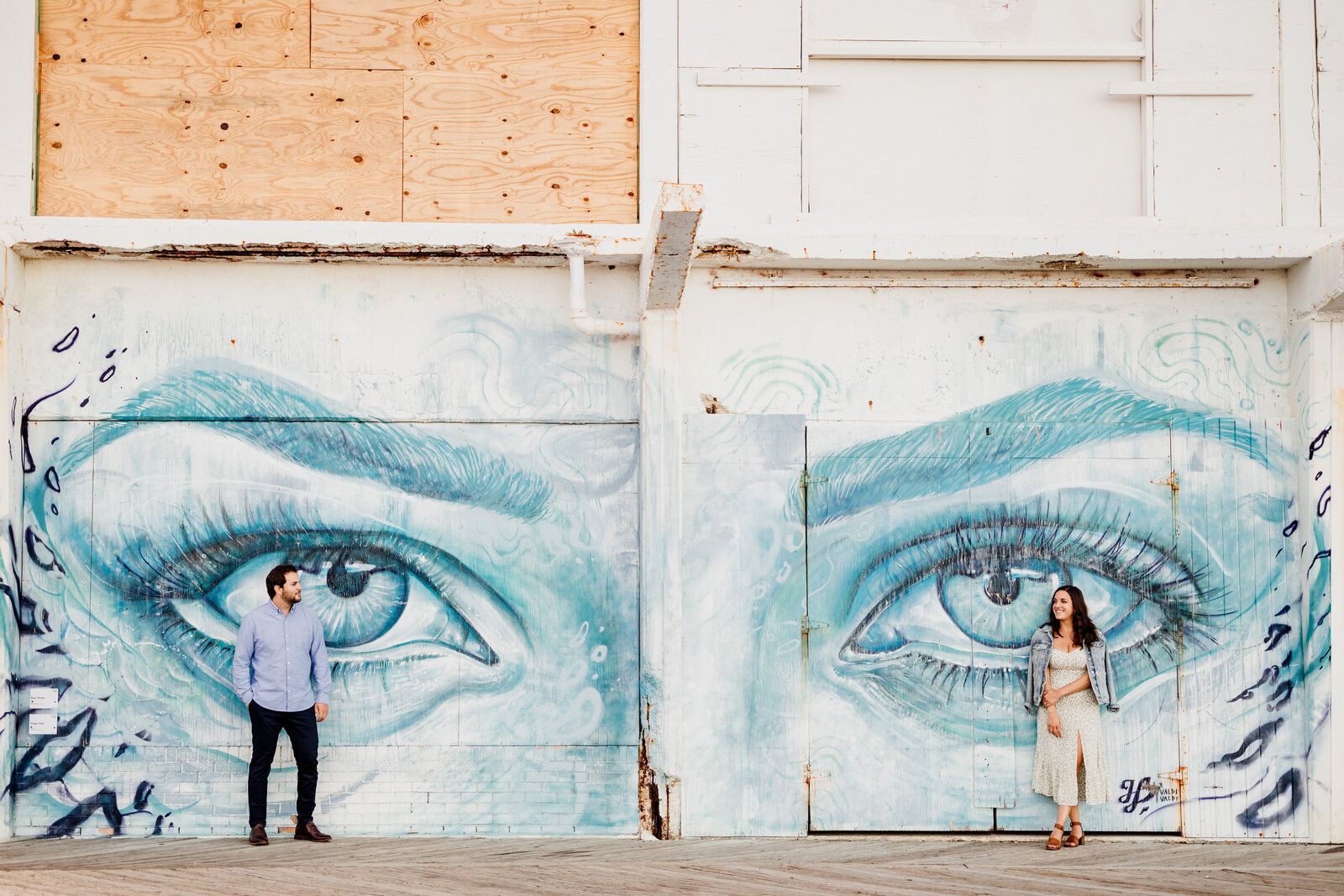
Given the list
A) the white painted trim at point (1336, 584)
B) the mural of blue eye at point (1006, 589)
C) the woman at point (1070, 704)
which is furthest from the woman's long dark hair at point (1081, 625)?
the white painted trim at point (1336, 584)

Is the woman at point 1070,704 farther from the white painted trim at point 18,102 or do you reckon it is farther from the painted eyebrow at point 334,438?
the white painted trim at point 18,102

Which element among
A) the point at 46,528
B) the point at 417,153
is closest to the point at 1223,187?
the point at 417,153

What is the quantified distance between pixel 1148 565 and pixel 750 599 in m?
2.46

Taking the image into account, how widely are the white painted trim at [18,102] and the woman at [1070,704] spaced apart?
262 inches

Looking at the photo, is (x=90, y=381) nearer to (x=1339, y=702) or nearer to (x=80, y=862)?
(x=80, y=862)

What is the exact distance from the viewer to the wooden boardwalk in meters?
5.81

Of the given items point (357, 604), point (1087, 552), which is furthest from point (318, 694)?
point (1087, 552)

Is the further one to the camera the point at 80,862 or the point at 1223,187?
the point at 1223,187

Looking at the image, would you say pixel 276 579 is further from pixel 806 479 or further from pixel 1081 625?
pixel 1081 625

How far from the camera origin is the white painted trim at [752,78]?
22.5 ft

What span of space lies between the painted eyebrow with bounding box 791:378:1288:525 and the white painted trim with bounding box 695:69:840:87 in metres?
2.27

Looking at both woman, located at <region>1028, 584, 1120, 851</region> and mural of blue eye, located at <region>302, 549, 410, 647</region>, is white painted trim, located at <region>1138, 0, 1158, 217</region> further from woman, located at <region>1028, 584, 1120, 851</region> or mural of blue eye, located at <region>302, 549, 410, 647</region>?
A: mural of blue eye, located at <region>302, 549, 410, 647</region>

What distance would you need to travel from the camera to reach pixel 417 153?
22.7 ft

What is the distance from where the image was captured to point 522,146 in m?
6.93
